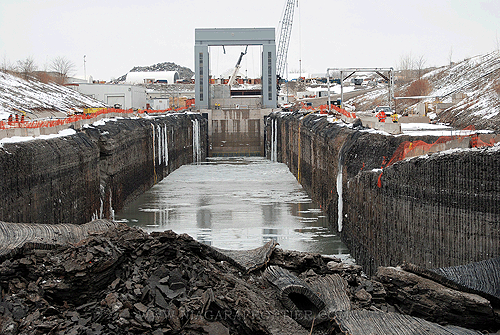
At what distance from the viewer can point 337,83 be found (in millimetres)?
124688

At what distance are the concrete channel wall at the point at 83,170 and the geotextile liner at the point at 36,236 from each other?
169 inches

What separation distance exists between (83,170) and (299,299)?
16160mm

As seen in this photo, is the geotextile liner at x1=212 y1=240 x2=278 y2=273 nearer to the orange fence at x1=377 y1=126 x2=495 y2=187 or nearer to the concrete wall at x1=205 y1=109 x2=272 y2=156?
the orange fence at x1=377 y1=126 x2=495 y2=187

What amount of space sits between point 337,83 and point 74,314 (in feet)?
390

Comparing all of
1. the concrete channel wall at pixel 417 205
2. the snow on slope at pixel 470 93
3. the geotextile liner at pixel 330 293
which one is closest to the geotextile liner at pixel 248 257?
the geotextile liner at pixel 330 293

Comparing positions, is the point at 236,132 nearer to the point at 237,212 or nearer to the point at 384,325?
the point at 237,212

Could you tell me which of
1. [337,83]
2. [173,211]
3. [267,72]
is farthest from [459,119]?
[337,83]

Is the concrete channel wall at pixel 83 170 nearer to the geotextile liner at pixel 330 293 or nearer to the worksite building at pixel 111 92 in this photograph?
the geotextile liner at pixel 330 293

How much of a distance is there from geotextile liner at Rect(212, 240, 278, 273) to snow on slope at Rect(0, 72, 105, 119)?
3079 cm

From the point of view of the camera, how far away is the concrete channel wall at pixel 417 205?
1170cm

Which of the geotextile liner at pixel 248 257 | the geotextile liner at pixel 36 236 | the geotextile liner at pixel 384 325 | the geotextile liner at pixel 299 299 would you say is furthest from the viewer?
the geotextile liner at pixel 248 257

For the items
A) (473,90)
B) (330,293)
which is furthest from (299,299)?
(473,90)

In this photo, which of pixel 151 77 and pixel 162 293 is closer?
pixel 162 293

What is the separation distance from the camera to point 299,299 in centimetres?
1059
